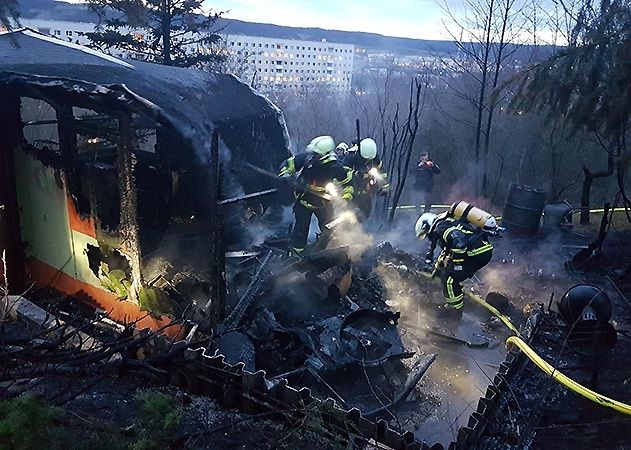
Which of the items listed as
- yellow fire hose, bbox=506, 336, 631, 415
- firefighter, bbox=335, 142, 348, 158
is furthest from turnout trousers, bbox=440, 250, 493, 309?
firefighter, bbox=335, 142, 348, 158

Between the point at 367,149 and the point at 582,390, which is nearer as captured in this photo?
the point at 582,390

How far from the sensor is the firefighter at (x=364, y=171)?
9.37m

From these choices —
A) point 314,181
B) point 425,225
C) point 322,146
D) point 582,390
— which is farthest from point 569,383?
point 322,146

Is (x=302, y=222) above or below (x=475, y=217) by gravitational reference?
below

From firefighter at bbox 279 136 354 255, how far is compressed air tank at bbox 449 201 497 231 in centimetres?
174

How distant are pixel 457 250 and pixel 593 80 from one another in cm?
264

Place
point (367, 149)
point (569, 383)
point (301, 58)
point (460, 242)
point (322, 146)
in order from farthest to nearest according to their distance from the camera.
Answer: point (301, 58) < point (367, 149) < point (322, 146) < point (460, 242) < point (569, 383)

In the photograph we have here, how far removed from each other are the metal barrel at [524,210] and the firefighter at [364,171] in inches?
122

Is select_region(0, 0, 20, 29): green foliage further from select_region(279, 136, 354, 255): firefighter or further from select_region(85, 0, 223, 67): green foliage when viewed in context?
select_region(85, 0, 223, 67): green foliage

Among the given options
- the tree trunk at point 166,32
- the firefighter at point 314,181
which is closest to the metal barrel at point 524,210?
the firefighter at point 314,181

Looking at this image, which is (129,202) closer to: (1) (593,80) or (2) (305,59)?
(1) (593,80)

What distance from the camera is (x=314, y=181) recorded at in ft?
24.9

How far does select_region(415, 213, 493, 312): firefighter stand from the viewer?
6.58 meters

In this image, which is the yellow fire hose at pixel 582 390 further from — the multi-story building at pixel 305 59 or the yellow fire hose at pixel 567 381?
the multi-story building at pixel 305 59
